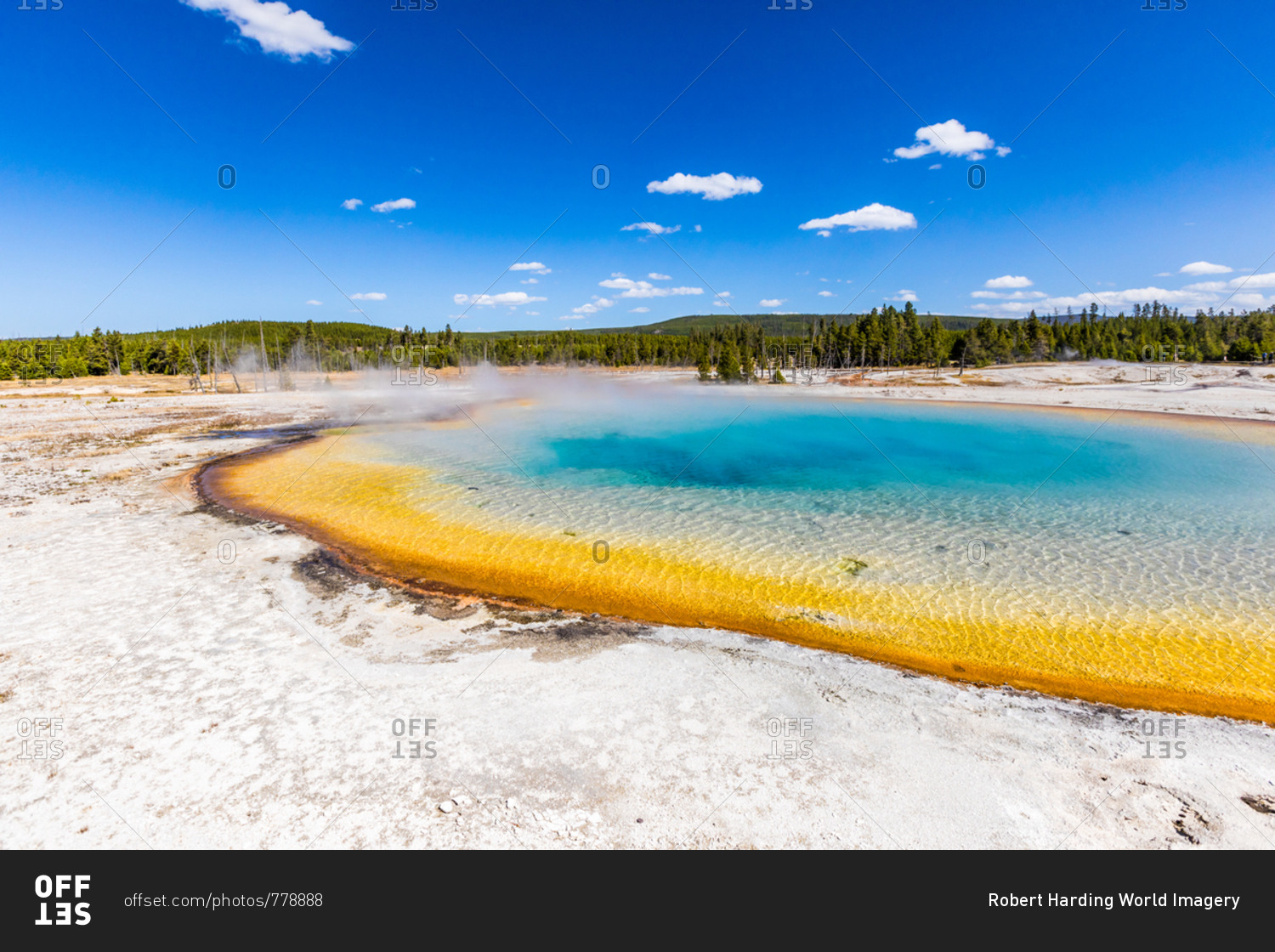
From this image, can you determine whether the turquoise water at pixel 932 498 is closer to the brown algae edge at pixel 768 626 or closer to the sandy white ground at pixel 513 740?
the brown algae edge at pixel 768 626

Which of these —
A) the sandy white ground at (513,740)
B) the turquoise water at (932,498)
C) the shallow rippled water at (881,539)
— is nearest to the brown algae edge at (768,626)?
the shallow rippled water at (881,539)

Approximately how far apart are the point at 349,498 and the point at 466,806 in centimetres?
1174

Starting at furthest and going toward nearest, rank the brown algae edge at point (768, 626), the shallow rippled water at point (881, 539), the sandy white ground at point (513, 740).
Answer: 1. the shallow rippled water at point (881, 539)
2. the brown algae edge at point (768, 626)
3. the sandy white ground at point (513, 740)

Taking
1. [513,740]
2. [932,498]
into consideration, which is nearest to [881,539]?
[932,498]

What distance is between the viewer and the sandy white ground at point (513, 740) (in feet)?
13.8

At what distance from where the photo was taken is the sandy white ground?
4.19 m

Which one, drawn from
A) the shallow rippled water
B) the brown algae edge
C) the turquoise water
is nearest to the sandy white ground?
the brown algae edge

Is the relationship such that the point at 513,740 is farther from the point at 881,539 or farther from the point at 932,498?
the point at 932,498

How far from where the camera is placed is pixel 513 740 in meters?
5.18

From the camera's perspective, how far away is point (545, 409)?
36656 millimetres

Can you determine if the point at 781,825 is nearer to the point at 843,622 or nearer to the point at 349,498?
the point at 843,622

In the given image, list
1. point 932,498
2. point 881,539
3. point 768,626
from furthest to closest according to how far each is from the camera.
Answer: point 932,498 → point 881,539 → point 768,626

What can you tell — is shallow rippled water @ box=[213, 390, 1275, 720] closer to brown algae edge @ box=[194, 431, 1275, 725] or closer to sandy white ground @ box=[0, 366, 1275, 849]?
brown algae edge @ box=[194, 431, 1275, 725]

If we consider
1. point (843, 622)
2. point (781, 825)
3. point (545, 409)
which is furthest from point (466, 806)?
point (545, 409)
